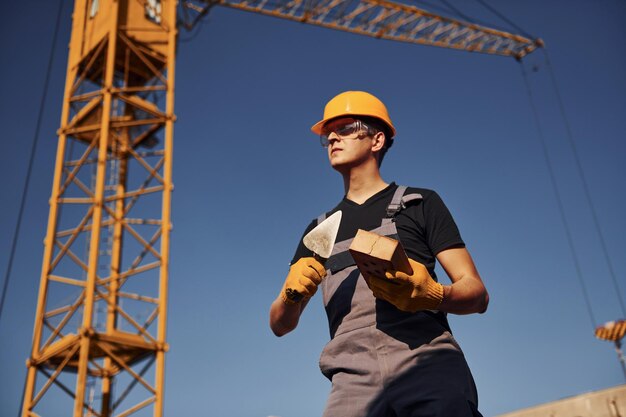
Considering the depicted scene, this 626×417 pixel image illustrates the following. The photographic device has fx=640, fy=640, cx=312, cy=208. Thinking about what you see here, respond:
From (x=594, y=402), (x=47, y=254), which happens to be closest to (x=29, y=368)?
(x=47, y=254)

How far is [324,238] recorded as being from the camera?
2340 mm

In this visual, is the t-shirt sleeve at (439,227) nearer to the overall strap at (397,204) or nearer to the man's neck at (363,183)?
the overall strap at (397,204)

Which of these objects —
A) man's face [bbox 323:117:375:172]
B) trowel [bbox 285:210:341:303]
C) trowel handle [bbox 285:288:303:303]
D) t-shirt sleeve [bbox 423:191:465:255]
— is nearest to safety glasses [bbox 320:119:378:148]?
man's face [bbox 323:117:375:172]

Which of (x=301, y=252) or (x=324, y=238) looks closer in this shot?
(x=324, y=238)

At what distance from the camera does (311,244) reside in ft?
7.72

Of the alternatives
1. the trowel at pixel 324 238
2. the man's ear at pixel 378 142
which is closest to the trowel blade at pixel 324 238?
the trowel at pixel 324 238

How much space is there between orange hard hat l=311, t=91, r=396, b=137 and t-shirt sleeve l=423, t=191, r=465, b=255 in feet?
1.80

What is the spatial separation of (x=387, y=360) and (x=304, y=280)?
0.41 meters

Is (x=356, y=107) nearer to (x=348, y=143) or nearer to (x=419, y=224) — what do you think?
→ (x=348, y=143)

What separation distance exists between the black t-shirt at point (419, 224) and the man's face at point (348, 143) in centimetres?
24

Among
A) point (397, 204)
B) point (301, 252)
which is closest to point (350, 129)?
point (397, 204)

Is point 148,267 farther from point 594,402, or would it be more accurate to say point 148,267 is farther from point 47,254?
point 594,402

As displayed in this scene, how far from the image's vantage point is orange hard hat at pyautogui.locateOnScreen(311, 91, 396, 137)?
116 inches

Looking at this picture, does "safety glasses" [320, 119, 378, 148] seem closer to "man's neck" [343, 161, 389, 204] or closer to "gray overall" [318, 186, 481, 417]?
"man's neck" [343, 161, 389, 204]
